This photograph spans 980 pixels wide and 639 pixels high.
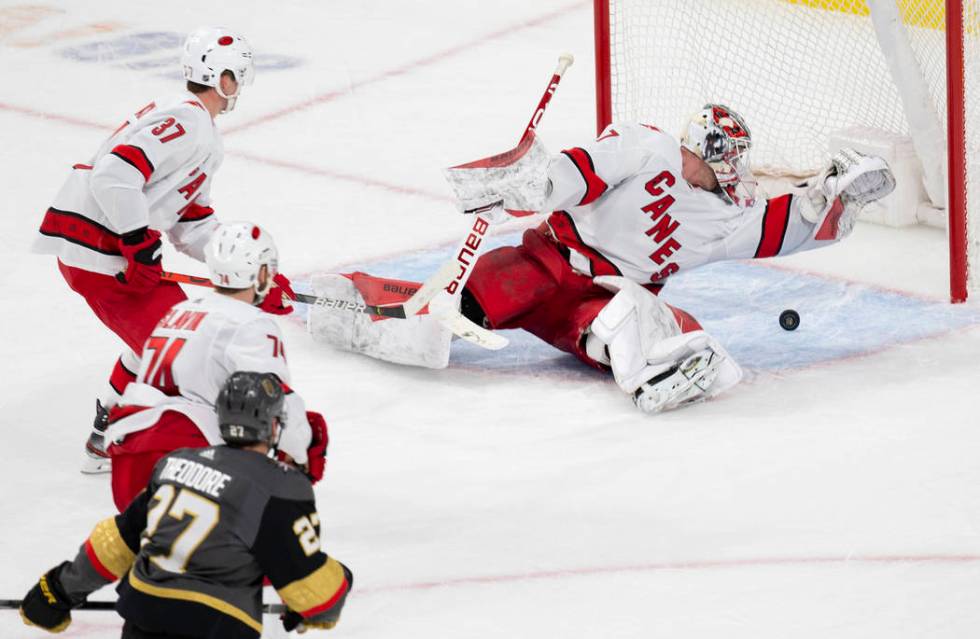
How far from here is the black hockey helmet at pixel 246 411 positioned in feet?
8.41

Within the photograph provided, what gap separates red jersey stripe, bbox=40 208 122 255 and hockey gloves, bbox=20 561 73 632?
121 cm

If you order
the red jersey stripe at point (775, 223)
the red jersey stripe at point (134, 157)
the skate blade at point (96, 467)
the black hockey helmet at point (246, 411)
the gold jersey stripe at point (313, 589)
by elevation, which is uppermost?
the red jersey stripe at point (134, 157)

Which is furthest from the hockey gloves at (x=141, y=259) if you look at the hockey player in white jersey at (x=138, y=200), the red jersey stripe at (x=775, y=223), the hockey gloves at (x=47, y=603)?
the red jersey stripe at (x=775, y=223)

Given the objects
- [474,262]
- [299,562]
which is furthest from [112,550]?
[474,262]

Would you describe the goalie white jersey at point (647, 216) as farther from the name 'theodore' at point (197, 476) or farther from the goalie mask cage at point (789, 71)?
the name 'theodore' at point (197, 476)

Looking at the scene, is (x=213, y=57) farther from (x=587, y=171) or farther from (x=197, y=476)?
(x=197, y=476)

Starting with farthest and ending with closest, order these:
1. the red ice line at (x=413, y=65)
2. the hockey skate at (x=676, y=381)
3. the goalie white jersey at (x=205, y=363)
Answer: the red ice line at (x=413, y=65), the hockey skate at (x=676, y=381), the goalie white jersey at (x=205, y=363)

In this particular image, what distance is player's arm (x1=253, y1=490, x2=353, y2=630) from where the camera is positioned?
99.3 inches

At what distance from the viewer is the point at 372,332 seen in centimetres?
459

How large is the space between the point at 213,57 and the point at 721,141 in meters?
1.33

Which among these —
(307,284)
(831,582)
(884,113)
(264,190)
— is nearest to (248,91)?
(264,190)

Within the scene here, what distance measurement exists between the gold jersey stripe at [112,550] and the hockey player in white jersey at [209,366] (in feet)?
1.18

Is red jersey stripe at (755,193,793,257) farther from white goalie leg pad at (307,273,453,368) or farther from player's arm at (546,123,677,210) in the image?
white goalie leg pad at (307,273,453,368)

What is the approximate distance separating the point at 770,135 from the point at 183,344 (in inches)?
122
